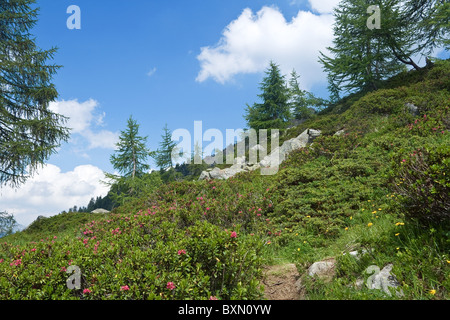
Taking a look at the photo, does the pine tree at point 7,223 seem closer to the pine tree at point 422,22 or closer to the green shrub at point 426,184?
the green shrub at point 426,184

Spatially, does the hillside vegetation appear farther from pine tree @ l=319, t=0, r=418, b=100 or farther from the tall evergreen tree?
the tall evergreen tree

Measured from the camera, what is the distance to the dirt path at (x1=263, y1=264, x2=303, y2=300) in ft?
13.2

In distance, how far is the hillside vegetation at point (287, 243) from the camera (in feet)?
10.4

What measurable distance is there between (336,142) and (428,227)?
810 cm

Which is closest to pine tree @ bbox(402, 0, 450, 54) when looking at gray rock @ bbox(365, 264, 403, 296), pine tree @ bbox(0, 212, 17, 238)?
gray rock @ bbox(365, 264, 403, 296)

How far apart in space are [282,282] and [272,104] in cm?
2507

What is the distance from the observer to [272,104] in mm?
27688

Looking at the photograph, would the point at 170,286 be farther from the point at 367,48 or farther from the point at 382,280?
the point at 367,48

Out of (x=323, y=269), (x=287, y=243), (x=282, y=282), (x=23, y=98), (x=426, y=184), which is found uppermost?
(x=23, y=98)

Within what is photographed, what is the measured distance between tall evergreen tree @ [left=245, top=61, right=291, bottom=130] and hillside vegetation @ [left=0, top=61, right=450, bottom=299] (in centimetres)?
1914

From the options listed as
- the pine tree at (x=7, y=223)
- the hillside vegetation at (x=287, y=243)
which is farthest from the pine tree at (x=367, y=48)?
the pine tree at (x=7, y=223)

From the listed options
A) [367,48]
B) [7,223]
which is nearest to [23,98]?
[7,223]

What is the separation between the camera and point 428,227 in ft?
12.9
